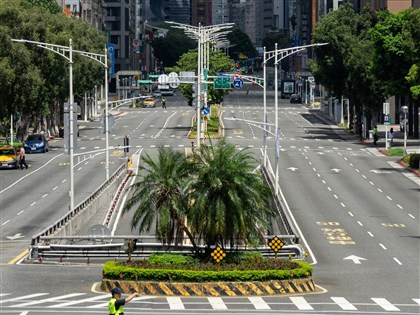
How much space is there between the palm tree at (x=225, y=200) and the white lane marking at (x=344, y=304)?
5.49 metres

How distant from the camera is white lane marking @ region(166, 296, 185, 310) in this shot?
46.8m

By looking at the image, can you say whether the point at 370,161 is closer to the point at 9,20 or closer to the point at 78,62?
the point at 9,20

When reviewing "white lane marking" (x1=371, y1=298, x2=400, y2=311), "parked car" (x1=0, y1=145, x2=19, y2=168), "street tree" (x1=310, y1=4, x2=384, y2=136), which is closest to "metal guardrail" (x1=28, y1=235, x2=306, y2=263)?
"white lane marking" (x1=371, y1=298, x2=400, y2=311)

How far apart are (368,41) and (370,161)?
93.6 ft

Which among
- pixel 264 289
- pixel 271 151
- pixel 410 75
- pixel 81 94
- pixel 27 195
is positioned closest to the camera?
pixel 264 289

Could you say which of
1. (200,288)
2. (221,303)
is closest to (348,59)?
(200,288)

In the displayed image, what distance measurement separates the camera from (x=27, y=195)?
90.1 metres

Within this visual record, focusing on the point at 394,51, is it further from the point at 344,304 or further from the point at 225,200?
the point at 344,304

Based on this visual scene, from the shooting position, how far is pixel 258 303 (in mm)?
48281

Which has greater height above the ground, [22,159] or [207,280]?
[22,159]

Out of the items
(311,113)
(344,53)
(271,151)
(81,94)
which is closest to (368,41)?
(344,53)

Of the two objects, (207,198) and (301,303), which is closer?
(301,303)

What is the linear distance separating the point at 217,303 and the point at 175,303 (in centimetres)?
152

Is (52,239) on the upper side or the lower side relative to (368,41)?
lower
